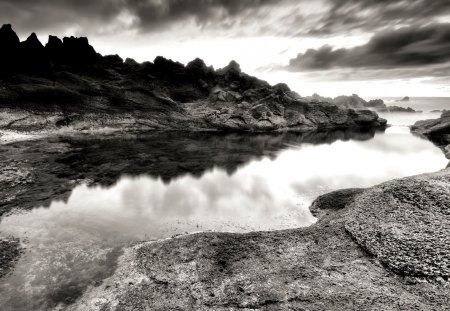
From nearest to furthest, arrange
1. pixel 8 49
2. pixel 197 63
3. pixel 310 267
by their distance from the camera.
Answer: pixel 310 267 < pixel 8 49 < pixel 197 63

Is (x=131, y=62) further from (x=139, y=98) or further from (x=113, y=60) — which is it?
(x=139, y=98)

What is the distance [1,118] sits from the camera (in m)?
56.9

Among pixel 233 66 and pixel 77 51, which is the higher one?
pixel 77 51

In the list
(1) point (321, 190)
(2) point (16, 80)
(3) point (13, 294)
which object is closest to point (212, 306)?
(3) point (13, 294)

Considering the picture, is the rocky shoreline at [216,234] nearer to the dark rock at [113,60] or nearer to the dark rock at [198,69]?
the dark rock at [113,60]

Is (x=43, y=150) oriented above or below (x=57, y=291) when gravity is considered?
above

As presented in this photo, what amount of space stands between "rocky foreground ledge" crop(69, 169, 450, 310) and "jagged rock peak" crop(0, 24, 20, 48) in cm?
8854

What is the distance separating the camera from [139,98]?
87.4 meters

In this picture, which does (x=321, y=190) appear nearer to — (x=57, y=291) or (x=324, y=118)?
(x=57, y=291)

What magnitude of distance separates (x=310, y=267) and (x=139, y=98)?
82633mm

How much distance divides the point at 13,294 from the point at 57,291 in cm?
218

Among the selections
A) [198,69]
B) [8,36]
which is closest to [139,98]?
[8,36]

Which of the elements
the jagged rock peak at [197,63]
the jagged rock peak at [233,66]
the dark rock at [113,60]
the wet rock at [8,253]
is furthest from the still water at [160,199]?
the jagged rock peak at [233,66]

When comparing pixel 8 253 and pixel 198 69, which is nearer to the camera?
pixel 8 253
